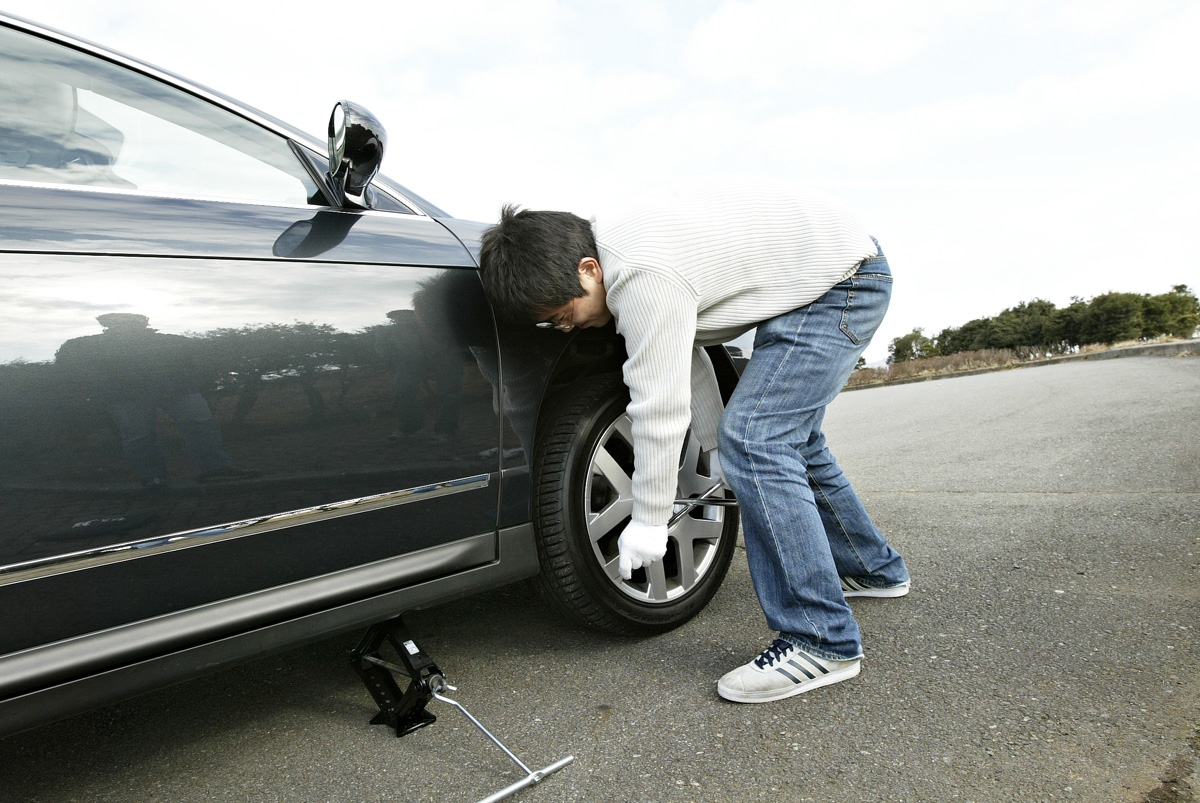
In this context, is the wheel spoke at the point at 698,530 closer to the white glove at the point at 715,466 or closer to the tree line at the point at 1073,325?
the white glove at the point at 715,466

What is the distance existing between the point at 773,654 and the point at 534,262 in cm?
103

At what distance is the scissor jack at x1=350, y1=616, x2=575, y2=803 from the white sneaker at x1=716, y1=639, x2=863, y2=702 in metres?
0.41

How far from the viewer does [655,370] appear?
162cm

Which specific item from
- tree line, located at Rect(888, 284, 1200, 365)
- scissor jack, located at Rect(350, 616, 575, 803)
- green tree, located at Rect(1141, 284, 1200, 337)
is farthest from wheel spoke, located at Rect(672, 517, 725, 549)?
green tree, located at Rect(1141, 284, 1200, 337)

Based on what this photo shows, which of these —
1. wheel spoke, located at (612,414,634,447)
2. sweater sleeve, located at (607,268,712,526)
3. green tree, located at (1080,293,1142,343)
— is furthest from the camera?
green tree, located at (1080,293,1142,343)

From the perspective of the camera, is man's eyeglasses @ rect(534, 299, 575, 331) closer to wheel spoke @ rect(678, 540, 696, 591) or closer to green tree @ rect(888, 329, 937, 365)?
wheel spoke @ rect(678, 540, 696, 591)

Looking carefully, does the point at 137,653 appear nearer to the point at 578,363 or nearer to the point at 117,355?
the point at 117,355

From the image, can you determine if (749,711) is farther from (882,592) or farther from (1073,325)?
(1073,325)

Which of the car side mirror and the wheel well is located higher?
the car side mirror

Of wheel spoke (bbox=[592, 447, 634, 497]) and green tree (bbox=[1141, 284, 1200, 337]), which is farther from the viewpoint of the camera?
green tree (bbox=[1141, 284, 1200, 337])

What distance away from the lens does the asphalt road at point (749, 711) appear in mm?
1418

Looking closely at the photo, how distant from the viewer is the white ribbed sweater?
1.62m

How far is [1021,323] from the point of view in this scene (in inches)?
1565

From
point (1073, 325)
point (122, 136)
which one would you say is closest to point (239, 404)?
point (122, 136)
